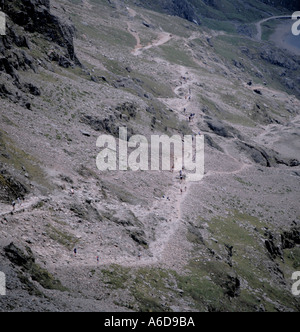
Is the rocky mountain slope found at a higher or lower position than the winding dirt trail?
lower

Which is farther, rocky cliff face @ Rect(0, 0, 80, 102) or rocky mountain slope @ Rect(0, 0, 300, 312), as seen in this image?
rocky cliff face @ Rect(0, 0, 80, 102)

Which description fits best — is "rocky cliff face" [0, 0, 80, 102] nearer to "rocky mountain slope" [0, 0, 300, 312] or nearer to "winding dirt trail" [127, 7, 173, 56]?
"rocky mountain slope" [0, 0, 300, 312]

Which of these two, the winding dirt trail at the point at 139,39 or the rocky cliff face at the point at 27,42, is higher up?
the winding dirt trail at the point at 139,39

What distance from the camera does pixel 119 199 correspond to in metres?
45.2

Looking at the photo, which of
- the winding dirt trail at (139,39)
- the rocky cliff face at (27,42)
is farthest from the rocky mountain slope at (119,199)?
the winding dirt trail at (139,39)

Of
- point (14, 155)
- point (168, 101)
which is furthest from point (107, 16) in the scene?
point (14, 155)

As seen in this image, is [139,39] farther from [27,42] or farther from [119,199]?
[119,199]

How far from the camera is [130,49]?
5261 inches

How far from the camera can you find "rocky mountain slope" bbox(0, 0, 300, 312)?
1191 inches

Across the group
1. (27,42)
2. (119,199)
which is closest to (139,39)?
(27,42)

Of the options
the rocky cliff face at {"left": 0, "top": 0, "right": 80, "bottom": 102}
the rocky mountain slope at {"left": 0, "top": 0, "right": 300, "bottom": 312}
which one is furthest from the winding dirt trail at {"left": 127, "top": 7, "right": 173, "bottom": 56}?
the rocky cliff face at {"left": 0, "top": 0, "right": 80, "bottom": 102}

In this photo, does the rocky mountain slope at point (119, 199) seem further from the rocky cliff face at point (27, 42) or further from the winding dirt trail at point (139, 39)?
the winding dirt trail at point (139, 39)

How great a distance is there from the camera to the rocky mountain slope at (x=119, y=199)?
3025 centimetres
